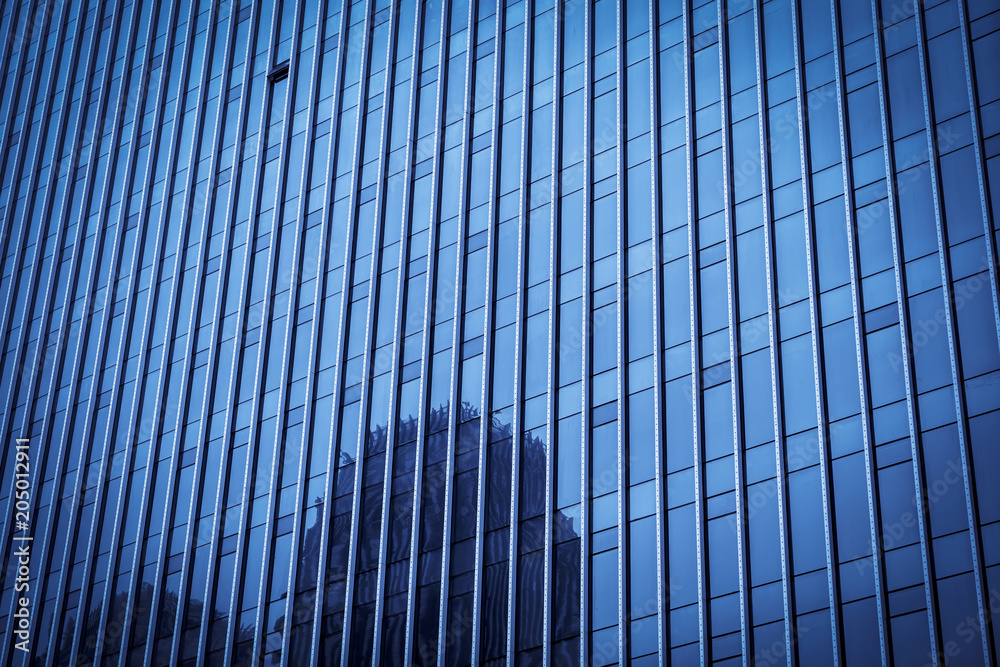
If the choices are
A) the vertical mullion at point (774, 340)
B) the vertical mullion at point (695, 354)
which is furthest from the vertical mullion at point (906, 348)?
the vertical mullion at point (695, 354)

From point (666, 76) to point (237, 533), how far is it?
21.1m

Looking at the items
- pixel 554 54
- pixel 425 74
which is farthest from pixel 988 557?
pixel 425 74

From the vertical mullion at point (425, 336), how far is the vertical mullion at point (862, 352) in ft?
47.2

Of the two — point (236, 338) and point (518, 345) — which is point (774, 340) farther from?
point (236, 338)

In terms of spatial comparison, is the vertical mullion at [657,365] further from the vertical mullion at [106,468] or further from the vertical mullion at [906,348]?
the vertical mullion at [106,468]

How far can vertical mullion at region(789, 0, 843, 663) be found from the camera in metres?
33.4

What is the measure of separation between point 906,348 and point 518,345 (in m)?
13.0

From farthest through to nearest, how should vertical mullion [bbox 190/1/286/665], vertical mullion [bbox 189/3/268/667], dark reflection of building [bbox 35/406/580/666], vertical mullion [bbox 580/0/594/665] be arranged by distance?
vertical mullion [bbox 189/3/268/667] → vertical mullion [bbox 190/1/286/665] → dark reflection of building [bbox 35/406/580/666] → vertical mullion [bbox 580/0/594/665]

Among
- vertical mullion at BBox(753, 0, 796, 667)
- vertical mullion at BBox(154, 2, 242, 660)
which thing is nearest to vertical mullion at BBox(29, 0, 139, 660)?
vertical mullion at BBox(154, 2, 242, 660)

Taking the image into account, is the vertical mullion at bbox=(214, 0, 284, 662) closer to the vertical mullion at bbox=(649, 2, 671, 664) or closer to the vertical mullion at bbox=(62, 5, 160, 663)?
the vertical mullion at bbox=(62, 5, 160, 663)

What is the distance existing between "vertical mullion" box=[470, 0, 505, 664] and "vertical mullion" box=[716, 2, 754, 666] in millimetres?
8471

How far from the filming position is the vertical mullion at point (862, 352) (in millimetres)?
32469

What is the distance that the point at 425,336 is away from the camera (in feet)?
153

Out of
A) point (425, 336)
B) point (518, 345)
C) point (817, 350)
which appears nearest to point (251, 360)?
point (425, 336)
